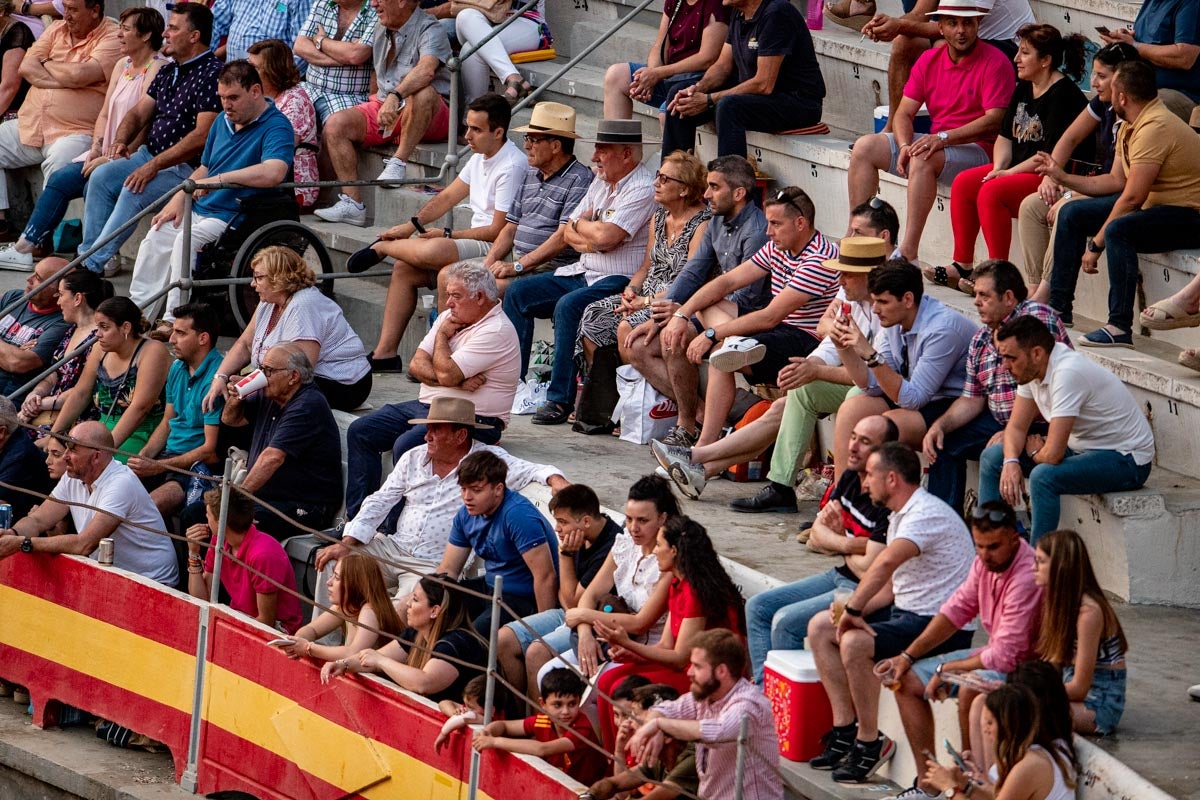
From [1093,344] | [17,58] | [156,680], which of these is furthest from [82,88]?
[1093,344]

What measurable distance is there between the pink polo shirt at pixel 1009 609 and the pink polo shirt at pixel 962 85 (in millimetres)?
3910

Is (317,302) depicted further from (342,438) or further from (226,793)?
(226,793)

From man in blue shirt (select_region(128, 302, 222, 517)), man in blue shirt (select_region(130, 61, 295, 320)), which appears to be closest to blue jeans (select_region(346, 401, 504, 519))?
man in blue shirt (select_region(128, 302, 222, 517))

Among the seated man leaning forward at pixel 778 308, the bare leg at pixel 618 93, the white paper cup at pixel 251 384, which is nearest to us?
the seated man leaning forward at pixel 778 308

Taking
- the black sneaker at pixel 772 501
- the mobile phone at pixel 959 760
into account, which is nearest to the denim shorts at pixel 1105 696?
the mobile phone at pixel 959 760

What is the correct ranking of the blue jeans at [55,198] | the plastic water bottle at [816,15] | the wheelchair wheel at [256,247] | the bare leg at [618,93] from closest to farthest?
the wheelchair wheel at [256,247] < the bare leg at [618,93] < the plastic water bottle at [816,15] < the blue jeans at [55,198]

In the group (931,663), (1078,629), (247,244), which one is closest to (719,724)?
(931,663)

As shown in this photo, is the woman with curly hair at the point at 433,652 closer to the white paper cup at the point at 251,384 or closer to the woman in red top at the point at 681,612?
the woman in red top at the point at 681,612

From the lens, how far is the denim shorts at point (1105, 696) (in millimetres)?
6359

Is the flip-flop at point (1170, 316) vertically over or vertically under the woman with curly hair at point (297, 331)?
over

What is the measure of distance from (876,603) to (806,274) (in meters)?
2.45

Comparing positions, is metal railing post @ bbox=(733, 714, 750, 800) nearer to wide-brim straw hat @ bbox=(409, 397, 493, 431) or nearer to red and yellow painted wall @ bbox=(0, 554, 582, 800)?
red and yellow painted wall @ bbox=(0, 554, 582, 800)

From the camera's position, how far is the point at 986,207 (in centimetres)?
943

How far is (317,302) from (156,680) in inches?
86.4
